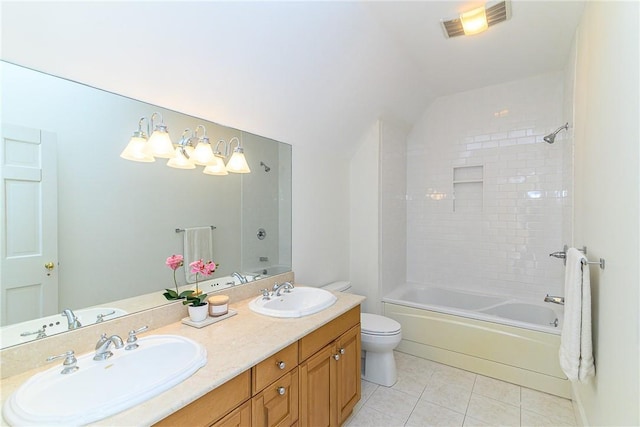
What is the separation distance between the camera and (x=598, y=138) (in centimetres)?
148

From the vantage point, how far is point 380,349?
7.68 ft

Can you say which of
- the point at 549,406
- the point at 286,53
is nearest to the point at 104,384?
the point at 286,53

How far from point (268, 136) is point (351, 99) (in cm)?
80

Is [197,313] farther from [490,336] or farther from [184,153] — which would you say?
[490,336]

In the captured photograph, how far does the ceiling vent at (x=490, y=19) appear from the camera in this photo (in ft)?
6.12

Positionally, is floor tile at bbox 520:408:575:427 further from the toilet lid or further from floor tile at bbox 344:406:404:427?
the toilet lid

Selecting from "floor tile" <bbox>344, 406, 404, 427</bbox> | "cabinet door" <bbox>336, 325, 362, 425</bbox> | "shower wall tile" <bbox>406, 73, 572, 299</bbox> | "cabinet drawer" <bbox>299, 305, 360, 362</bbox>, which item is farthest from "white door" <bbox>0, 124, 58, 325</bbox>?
"shower wall tile" <bbox>406, 73, 572, 299</bbox>

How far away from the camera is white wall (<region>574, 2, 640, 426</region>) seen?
102cm

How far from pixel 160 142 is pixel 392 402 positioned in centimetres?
231

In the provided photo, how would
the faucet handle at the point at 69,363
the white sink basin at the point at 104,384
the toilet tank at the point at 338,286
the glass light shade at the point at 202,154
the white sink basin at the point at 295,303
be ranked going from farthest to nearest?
the toilet tank at the point at 338,286
the glass light shade at the point at 202,154
the white sink basin at the point at 295,303
the faucet handle at the point at 69,363
the white sink basin at the point at 104,384

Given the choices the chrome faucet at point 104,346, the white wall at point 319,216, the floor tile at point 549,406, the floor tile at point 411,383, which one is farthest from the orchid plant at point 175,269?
the floor tile at point 549,406

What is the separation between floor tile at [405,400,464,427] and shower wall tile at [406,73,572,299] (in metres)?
1.55

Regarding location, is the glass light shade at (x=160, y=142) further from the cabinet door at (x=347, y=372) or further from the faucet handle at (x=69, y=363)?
the cabinet door at (x=347, y=372)

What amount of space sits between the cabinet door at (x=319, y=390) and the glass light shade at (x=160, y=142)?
130cm
